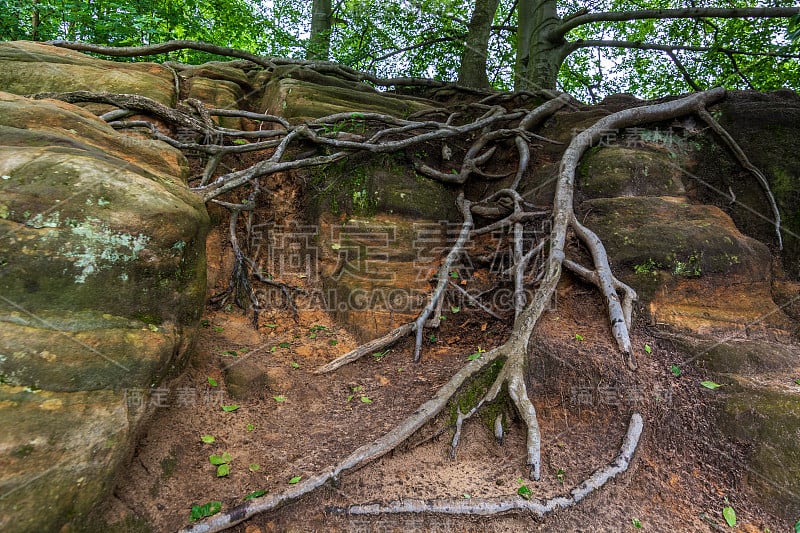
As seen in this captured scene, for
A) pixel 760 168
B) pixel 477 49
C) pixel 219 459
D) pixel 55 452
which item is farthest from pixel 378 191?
pixel 477 49

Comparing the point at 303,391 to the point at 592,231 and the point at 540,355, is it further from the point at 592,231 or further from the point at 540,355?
the point at 592,231

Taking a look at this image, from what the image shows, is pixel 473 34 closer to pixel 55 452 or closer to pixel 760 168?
pixel 760 168

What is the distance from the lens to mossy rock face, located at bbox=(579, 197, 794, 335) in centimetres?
328

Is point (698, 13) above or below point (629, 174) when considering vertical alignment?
above

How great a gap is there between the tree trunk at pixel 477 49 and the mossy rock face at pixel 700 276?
5111 millimetres

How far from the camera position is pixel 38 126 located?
2.31 metres

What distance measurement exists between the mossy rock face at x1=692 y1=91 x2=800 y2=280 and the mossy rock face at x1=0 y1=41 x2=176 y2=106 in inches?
262

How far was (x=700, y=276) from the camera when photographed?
3.33 m

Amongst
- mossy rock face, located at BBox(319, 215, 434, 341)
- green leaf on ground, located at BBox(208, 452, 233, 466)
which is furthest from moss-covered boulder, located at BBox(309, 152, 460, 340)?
green leaf on ground, located at BBox(208, 452, 233, 466)

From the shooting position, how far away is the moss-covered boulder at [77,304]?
4.99 feet

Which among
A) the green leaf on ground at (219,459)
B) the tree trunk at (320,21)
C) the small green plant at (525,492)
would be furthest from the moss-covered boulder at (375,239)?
the tree trunk at (320,21)

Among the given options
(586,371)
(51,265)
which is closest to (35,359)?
(51,265)

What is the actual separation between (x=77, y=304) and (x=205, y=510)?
1.24 m

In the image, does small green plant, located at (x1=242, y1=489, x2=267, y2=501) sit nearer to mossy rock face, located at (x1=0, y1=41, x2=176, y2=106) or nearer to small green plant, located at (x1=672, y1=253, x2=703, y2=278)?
small green plant, located at (x1=672, y1=253, x2=703, y2=278)
